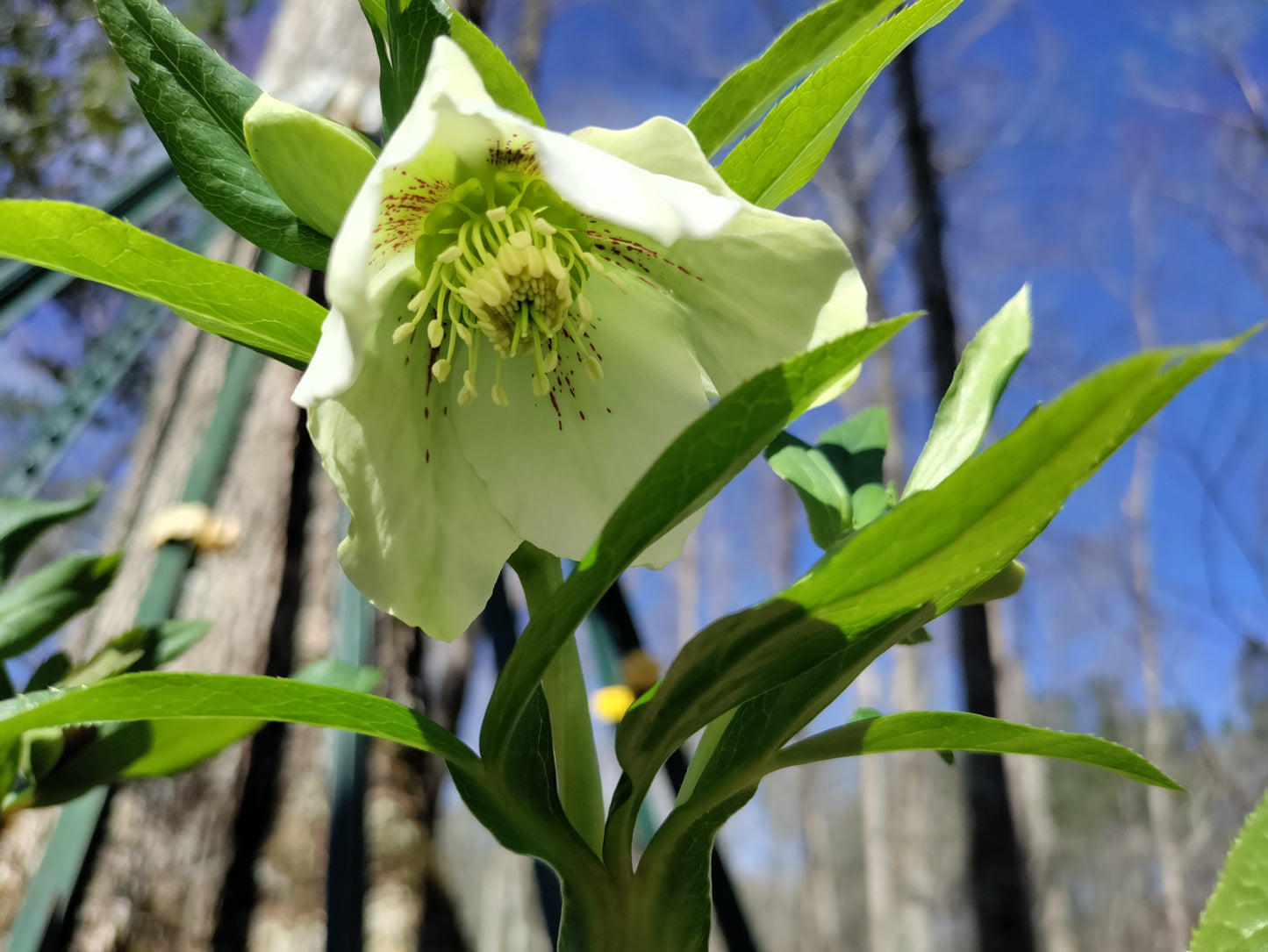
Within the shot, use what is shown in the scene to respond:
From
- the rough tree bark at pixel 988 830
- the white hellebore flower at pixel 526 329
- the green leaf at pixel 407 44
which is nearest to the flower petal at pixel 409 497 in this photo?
the white hellebore flower at pixel 526 329

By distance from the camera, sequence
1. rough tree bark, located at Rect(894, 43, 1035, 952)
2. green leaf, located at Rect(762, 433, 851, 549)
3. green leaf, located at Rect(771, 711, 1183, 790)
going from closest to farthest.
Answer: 1. green leaf, located at Rect(771, 711, 1183, 790)
2. green leaf, located at Rect(762, 433, 851, 549)
3. rough tree bark, located at Rect(894, 43, 1035, 952)

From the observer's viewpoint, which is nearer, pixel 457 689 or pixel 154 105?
pixel 154 105

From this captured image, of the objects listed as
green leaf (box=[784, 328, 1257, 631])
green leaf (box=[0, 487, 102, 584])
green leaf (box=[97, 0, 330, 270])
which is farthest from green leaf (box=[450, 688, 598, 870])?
green leaf (box=[0, 487, 102, 584])

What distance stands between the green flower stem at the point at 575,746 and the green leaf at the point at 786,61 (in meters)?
0.23

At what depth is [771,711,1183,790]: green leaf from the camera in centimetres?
34

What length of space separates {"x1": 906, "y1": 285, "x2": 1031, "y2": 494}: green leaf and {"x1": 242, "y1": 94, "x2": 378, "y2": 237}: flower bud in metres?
0.27

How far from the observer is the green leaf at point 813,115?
Answer: 37cm

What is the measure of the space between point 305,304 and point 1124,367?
29 centimetres

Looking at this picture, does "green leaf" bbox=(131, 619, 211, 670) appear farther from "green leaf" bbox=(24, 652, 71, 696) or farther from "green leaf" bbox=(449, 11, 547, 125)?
"green leaf" bbox=(449, 11, 547, 125)

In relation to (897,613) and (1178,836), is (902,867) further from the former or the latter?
(897,613)

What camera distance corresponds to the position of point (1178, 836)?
14.6m

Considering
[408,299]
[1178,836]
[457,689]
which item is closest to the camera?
[408,299]

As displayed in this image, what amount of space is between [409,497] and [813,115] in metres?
0.24

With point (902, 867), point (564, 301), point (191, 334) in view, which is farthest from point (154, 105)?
point (902, 867)
